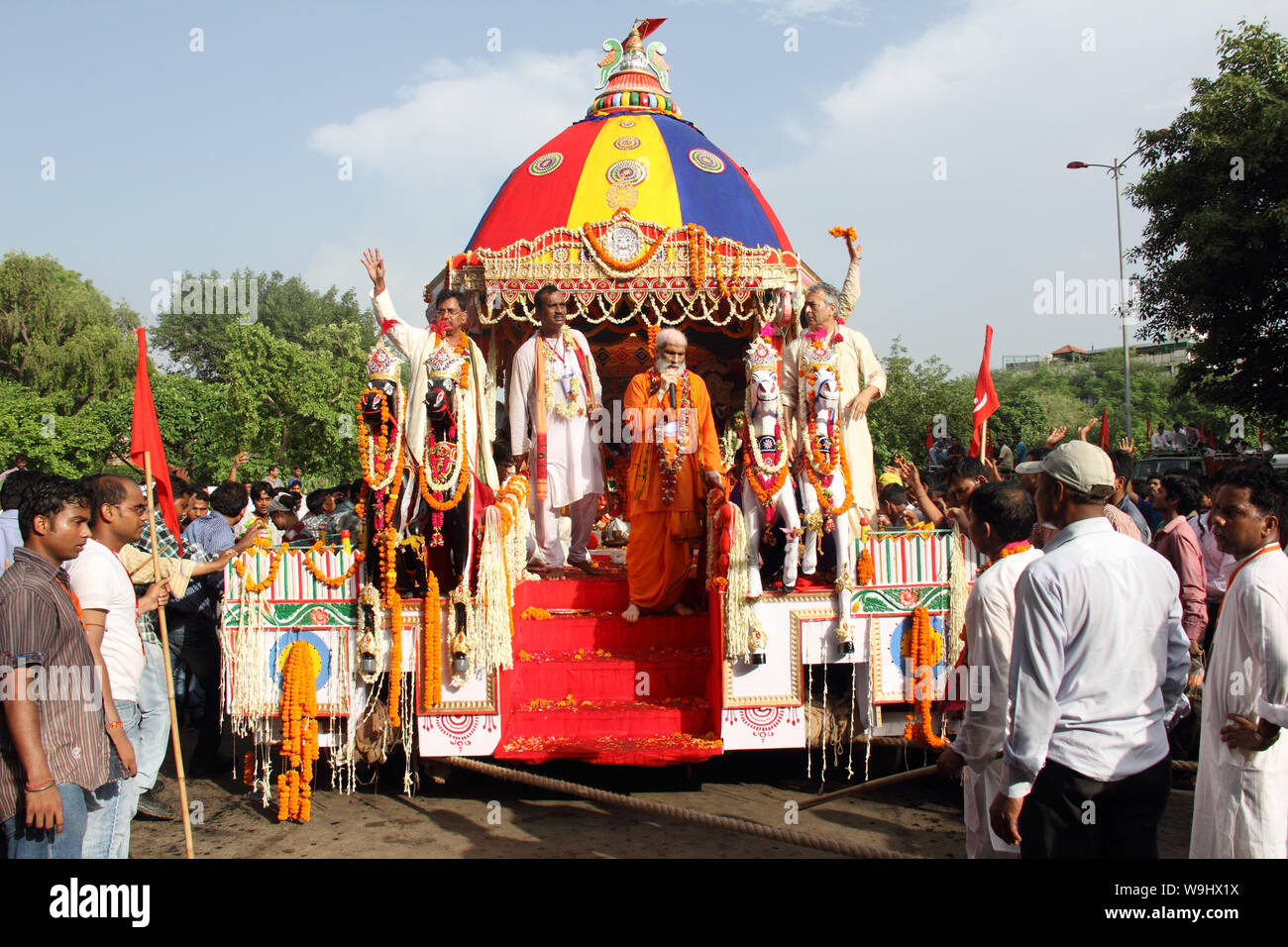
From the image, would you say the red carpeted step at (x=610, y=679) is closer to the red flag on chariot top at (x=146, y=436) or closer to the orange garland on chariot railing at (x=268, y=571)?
the orange garland on chariot railing at (x=268, y=571)

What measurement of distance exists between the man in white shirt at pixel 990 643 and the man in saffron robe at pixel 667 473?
2875mm

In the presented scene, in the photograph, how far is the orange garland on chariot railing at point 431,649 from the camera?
556 cm

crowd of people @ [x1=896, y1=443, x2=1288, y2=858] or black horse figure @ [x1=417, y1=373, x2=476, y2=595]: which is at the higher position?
black horse figure @ [x1=417, y1=373, x2=476, y2=595]

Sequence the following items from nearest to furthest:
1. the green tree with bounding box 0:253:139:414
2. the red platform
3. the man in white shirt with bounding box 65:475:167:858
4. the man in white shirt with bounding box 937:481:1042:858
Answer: the man in white shirt with bounding box 937:481:1042:858 < the man in white shirt with bounding box 65:475:167:858 < the red platform < the green tree with bounding box 0:253:139:414

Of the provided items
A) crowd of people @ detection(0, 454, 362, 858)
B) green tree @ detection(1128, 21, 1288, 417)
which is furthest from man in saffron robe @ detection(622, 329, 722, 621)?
green tree @ detection(1128, 21, 1288, 417)

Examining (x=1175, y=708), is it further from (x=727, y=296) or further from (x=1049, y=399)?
(x=1049, y=399)

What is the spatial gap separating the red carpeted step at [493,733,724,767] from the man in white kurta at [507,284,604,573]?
1.93m

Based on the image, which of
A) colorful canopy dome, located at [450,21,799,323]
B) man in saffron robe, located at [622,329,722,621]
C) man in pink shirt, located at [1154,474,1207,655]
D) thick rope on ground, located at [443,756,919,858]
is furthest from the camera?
colorful canopy dome, located at [450,21,799,323]

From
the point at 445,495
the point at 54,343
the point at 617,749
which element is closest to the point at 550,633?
the point at 617,749

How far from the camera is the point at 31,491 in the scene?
319 cm

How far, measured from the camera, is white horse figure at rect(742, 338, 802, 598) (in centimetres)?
569

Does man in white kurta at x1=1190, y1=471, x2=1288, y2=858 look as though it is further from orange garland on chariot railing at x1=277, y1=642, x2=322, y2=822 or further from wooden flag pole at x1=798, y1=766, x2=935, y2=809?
orange garland on chariot railing at x1=277, y1=642, x2=322, y2=822

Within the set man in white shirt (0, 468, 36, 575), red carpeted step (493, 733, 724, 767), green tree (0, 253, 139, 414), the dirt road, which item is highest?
green tree (0, 253, 139, 414)

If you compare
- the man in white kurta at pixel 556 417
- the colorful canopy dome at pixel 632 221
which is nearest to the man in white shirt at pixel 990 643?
the man in white kurta at pixel 556 417
